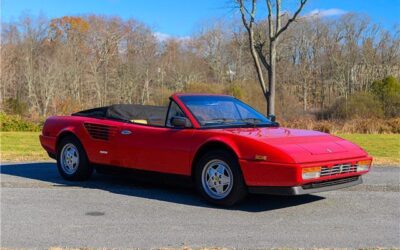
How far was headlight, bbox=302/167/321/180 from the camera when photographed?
5451 mm

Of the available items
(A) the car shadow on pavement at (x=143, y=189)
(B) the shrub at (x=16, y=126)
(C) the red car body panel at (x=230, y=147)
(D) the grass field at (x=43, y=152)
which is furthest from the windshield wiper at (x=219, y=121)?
(B) the shrub at (x=16, y=126)

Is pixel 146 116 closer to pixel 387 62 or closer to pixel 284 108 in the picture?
pixel 284 108

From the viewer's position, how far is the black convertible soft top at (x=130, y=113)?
7582 mm

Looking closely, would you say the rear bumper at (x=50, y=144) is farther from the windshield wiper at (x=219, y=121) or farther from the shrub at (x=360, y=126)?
the shrub at (x=360, y=126)

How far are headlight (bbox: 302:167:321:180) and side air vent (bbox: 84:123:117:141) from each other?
3005 millimetres

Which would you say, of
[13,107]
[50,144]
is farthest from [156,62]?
→ [50,144]

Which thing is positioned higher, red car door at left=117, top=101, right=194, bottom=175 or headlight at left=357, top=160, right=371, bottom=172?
red car door at left=117, top=101, right=194, bottom=175

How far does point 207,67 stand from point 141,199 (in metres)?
50.0

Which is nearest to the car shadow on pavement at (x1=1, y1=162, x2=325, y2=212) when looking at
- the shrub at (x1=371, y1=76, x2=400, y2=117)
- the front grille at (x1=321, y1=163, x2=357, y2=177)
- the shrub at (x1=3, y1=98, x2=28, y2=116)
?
the front grille at (x1=321, y1=163, x2=357, y2=177)

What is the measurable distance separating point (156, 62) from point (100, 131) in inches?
1827

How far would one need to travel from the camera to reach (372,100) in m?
34.3

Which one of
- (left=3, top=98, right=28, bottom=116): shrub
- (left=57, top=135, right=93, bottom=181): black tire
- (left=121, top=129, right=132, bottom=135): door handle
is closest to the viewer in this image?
(left=121, top=129, right=132, bottom=135): door handle

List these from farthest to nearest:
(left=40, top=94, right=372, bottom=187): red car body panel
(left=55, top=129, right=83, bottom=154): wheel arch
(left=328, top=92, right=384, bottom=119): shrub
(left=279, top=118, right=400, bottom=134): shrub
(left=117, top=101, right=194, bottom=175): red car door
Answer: (left=328, top=92, right=384, bottom=119): shrub → (left=279, top=118, right=400, bottom=134): shrub → (left=55, top=129, right=83, bottom=154): wheel arch → (left=117, top=101, right=194, bottom=175): red car door → (left=40, top=94, right=372, bottom=187): red car body panel

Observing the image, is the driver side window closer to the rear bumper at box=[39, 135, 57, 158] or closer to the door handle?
the door handle
